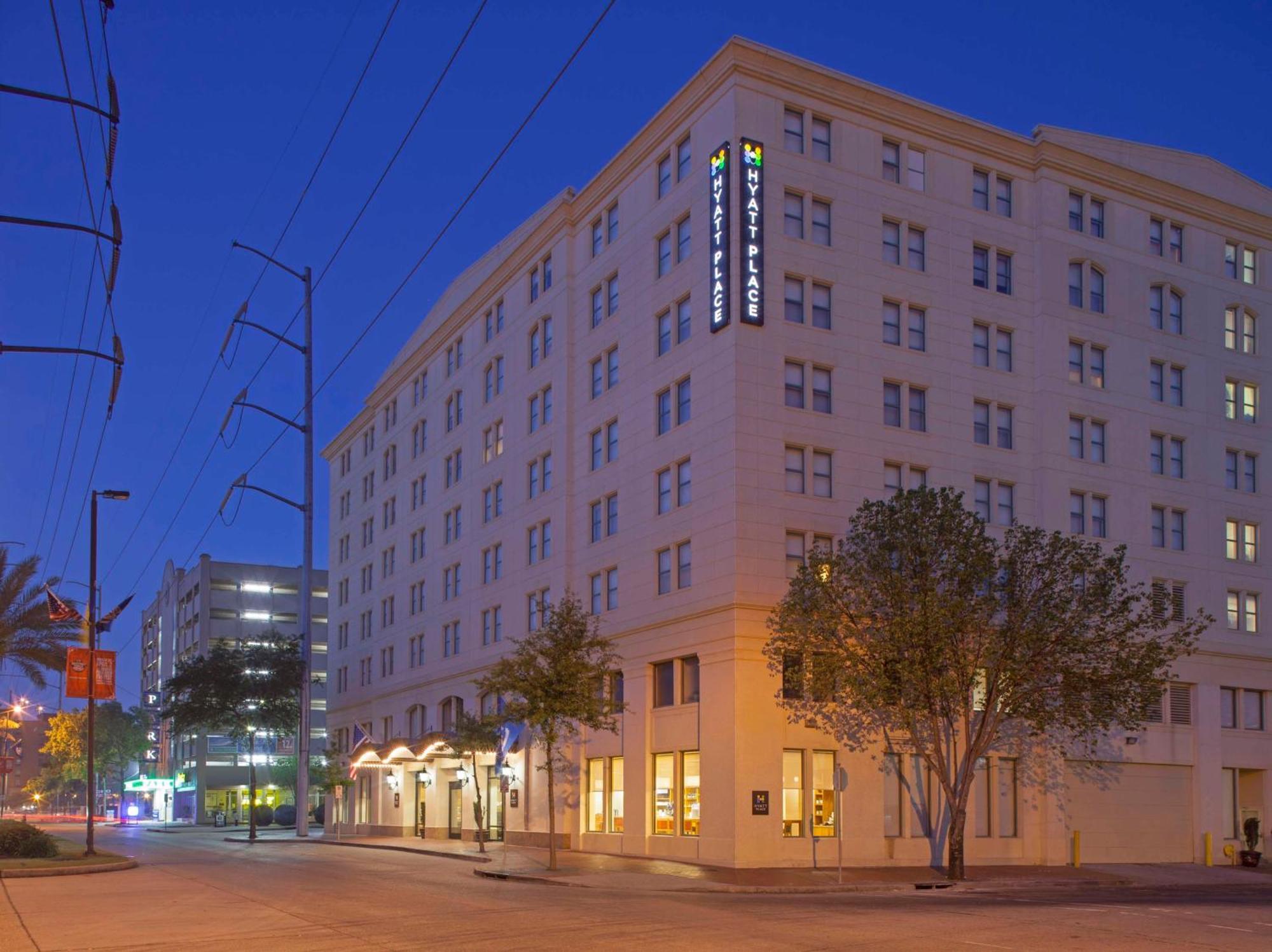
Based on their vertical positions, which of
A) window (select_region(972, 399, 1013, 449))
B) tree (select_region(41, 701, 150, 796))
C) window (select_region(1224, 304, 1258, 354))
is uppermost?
window (select_region(1224, 304, 1258, 354))

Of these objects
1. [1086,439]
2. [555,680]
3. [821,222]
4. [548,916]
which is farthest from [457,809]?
[548,916]

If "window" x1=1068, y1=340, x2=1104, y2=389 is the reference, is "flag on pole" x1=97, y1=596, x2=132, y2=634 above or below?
below

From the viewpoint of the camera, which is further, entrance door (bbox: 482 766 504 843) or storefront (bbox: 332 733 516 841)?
storefront (bbox: 332 733 516 841)

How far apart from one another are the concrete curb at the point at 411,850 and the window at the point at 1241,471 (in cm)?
3031

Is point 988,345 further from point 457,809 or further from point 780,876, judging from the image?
point 457,809

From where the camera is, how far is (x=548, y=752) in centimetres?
3791

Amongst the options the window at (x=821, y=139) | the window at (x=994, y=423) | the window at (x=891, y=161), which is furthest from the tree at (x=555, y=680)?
the window at (x=891, y=161)

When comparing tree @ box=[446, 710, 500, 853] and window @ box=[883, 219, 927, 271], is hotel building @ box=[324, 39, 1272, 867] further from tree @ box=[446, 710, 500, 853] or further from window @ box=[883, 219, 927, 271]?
tree @ box=[446, 710, 500, 853]

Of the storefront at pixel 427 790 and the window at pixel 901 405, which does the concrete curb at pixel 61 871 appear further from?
the window at pixel 901 405

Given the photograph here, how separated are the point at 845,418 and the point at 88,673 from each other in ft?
77.6

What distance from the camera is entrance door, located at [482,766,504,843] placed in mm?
55438

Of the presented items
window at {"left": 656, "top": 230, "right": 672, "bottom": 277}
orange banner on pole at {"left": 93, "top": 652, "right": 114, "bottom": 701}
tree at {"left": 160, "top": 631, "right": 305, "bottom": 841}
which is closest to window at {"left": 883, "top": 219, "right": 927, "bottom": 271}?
window at {"left": 656, "top": 230, "right": 672, "bottom": 277}

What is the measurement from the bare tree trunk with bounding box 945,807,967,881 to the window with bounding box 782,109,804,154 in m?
20.3

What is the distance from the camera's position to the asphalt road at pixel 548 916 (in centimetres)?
1850
